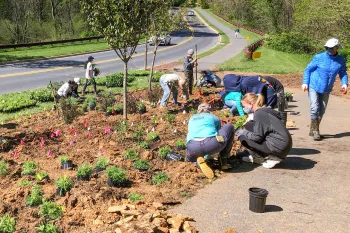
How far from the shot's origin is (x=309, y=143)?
7.97 m

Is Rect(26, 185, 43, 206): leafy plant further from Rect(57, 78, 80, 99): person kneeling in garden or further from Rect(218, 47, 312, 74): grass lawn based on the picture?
Rect(218, 47, 312, 74): grass lawn

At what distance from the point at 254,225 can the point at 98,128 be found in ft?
16.5

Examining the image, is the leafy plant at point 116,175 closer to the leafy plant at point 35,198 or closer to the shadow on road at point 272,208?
the leafy plant at point 35,198

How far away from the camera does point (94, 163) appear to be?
22.2 ft

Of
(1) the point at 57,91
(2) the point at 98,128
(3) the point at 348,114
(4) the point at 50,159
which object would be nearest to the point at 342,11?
(3) the point at 348,114

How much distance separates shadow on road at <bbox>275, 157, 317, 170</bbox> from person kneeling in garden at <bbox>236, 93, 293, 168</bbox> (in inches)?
10.7

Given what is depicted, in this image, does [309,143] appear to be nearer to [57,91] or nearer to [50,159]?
[50,159]

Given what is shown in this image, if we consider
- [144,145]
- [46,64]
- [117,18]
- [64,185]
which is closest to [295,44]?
[46,64]

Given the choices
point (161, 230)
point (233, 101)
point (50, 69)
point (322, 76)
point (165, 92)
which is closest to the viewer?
point (161, 230)

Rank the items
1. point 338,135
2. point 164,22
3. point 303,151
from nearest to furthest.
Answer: point 303,151 < point 338,135 < point 164,22

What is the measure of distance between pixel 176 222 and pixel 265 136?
247 cm

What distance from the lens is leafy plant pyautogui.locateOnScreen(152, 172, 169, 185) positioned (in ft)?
19.4

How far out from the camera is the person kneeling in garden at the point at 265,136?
20.1 ft

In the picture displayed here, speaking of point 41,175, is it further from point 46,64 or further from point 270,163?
point 46,64
